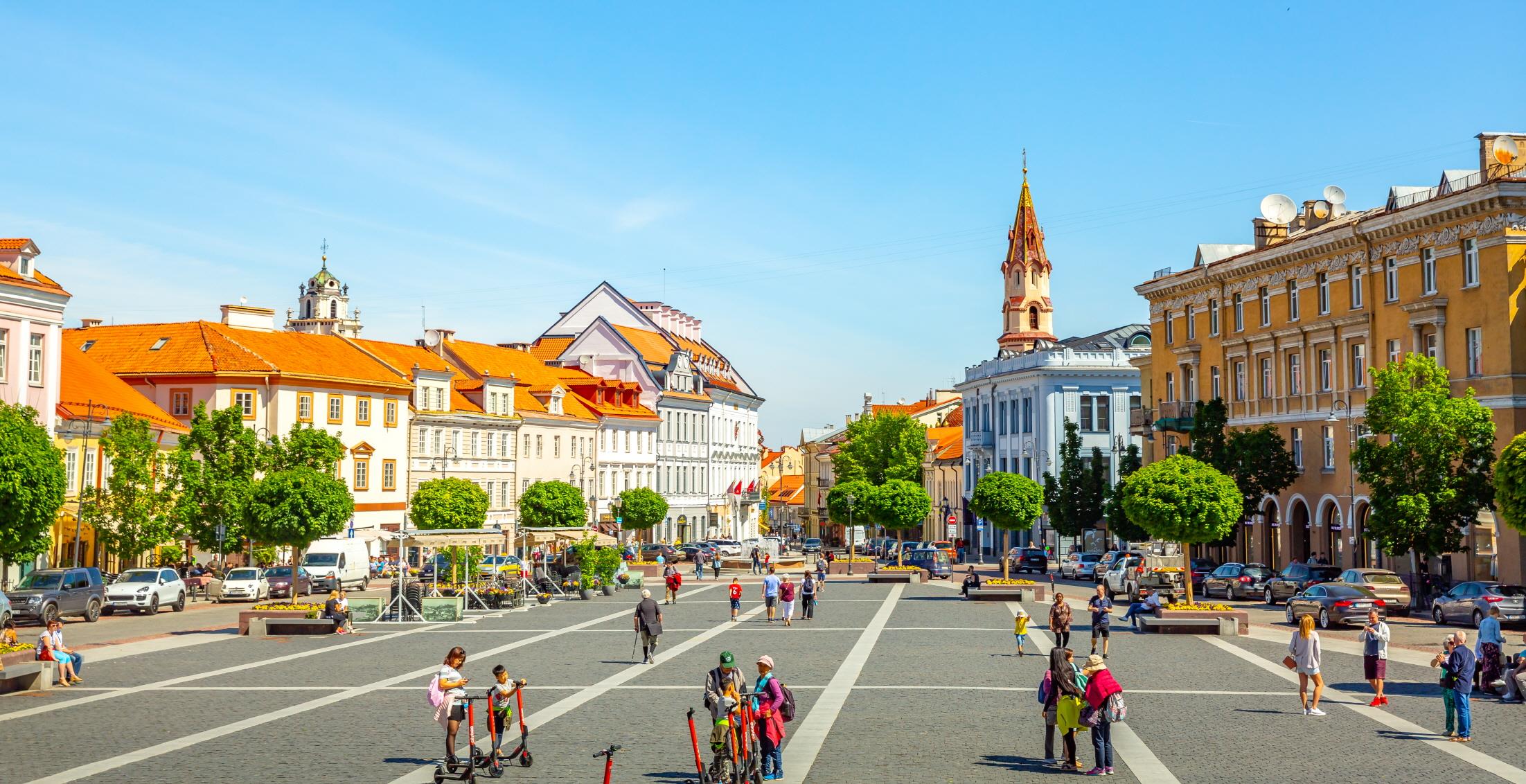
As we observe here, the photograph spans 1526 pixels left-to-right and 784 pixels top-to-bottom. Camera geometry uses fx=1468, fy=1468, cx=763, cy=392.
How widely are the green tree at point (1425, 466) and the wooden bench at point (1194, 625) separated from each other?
461 inches

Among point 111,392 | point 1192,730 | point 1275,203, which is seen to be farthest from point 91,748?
point 1275,203

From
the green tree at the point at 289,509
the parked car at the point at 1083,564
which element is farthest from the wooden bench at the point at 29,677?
the parked car at the point at 1083,564

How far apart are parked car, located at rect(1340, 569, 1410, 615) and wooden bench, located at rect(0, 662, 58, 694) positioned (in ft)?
107

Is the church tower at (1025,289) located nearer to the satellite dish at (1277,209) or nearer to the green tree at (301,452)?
the satellite dish at (1277,209)

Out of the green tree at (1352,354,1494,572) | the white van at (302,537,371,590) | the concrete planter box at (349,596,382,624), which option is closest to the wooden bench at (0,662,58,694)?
the concrete planter box at (349,596,382,624)

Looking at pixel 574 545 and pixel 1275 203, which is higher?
pixel 1275 203

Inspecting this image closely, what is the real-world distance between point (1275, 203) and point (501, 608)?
130 ft

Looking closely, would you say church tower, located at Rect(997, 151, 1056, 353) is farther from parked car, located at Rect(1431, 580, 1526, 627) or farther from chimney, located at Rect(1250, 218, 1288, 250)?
parked car, located at Rect(1431, 580, 1526, 627)

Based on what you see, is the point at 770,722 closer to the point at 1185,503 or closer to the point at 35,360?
the point at 1185,503

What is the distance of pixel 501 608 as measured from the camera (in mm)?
46031

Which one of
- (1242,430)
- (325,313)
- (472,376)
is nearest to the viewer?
(1242,430)

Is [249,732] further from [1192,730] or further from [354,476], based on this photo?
[354,476]

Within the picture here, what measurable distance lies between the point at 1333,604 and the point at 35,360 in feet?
128

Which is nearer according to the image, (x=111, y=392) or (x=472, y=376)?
(x=111, y=392)
